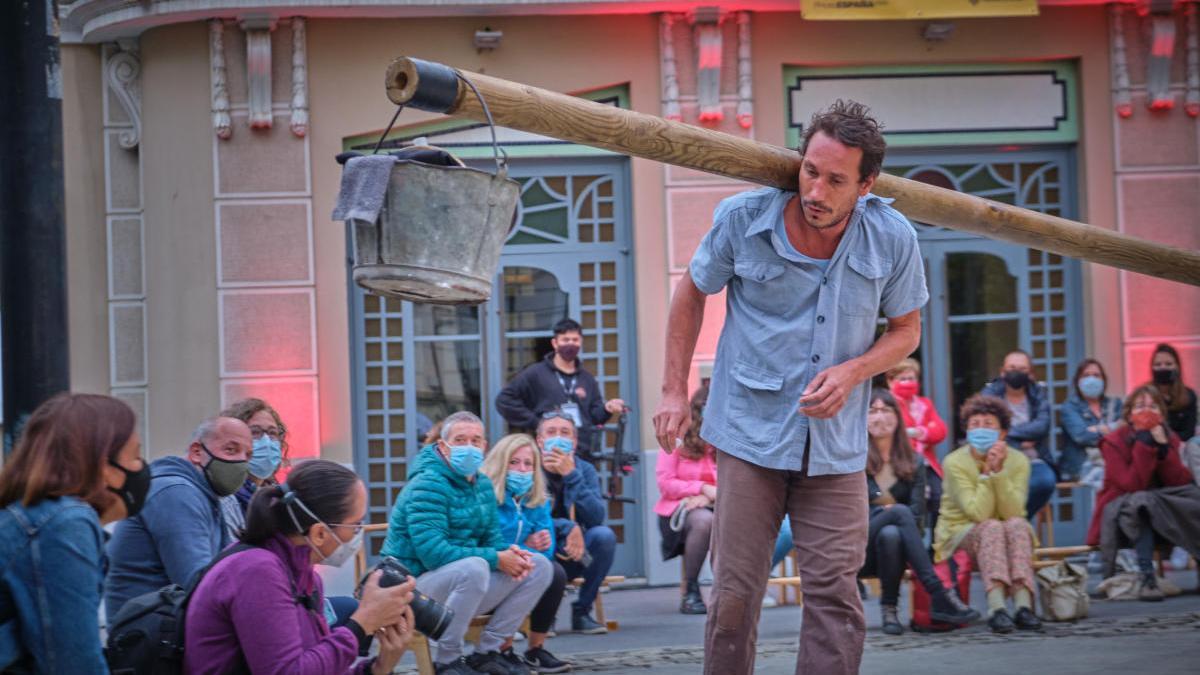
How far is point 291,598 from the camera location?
4.83m

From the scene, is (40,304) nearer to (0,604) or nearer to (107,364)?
(0,604)

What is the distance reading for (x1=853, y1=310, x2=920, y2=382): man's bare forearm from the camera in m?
4.80

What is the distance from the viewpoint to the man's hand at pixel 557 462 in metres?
10.0

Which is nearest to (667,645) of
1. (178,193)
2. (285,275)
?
(285,275)

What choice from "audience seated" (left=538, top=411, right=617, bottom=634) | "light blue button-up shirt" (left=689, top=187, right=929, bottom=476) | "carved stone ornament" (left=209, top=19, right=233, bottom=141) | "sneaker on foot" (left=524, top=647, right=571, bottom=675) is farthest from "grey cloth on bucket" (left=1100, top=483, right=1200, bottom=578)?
"carved stone ornament" (left=209, top=19, right=233, bottom=141)

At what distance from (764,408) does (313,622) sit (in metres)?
1.48

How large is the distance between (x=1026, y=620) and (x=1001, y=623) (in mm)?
171

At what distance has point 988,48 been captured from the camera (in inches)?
496

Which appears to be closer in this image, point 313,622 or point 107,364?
point 313,622

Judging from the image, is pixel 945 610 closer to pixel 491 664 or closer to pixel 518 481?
pixel 518 481

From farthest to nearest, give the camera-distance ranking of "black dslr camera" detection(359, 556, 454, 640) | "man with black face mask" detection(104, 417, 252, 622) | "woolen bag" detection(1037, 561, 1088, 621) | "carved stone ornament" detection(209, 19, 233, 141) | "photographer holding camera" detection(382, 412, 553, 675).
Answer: "carved stone ornament" detection(209, 19, 233, 141)
"woolen bag" detection(1037, 561, 1088, 621)
"photographer holding camera" detection(382, 412, 553, 675)
"man with black face mask" detection(104, 417, 252, 622)
"black dslr camera" detection(359, 556, 454, 640)

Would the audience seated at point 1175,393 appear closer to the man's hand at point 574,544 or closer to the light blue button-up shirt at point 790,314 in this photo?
the man's hand at point 574,544

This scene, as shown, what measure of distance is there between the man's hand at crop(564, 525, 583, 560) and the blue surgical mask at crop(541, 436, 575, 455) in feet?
2.10

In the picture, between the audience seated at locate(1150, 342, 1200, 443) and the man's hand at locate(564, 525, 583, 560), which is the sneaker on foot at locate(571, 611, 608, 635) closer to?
the man's hand at locate(564, 525, 583, 560)
